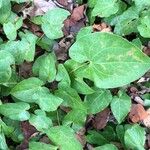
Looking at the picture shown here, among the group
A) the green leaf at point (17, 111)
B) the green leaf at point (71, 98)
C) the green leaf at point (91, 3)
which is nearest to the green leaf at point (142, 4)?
the green leaf at point (91, 3)

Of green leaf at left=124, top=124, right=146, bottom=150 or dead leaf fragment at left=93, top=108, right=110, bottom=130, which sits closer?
green leaf at left=124, top=124, right=146, bottom=150

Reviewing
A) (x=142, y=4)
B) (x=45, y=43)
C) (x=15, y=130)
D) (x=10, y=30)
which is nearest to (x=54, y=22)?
(x=45, y=43)

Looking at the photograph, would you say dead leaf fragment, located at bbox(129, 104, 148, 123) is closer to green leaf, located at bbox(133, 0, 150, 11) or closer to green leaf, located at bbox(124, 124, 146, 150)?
green leaf, located at bbox(124, 124, 146, 150)

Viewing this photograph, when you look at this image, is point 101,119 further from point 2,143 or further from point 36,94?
point 2,143

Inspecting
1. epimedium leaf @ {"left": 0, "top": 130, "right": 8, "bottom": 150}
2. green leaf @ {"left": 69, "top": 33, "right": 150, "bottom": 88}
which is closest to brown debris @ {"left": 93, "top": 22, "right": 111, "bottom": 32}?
green leaf @ {"left": 69, "top": 33, "right": 150, "bottom": 88}

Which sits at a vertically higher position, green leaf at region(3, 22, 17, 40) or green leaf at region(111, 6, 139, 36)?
green leaf at region(111, 6, 139, 36)

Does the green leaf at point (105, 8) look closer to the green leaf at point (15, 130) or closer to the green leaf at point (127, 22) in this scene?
the green leaf at point (127, 22)
